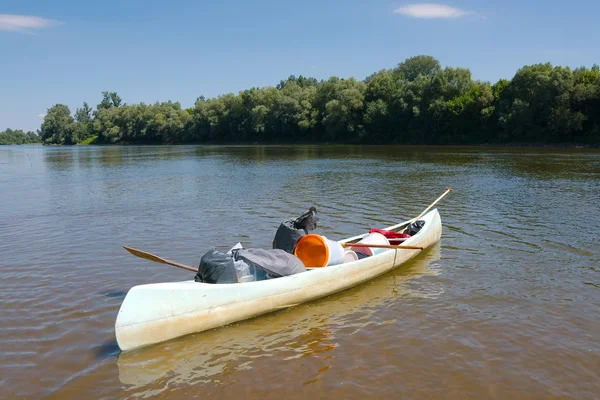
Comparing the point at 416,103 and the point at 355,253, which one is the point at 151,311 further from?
the point at 416,103

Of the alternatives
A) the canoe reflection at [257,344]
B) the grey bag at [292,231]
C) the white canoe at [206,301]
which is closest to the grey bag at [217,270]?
the white canoe at [206,301]

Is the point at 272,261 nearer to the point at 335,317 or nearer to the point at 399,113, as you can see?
the point at 335,317

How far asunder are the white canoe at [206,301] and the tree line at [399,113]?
54.3 metres

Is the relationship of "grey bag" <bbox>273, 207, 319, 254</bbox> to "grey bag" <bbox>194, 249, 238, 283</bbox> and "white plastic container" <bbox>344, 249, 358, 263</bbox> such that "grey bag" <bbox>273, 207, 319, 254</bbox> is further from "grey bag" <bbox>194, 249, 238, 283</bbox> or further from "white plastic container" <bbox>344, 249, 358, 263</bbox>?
"grey bag" <bbox>194, 249, 238, 283</bbox>

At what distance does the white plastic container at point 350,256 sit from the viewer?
897cm

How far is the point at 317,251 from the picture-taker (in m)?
8.39

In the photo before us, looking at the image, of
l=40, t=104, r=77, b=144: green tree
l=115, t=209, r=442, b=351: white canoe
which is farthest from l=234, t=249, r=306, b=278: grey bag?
l=40, t=104, r=77, b=144: green tree

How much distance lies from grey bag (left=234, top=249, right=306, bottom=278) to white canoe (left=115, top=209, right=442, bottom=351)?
0.48 ft

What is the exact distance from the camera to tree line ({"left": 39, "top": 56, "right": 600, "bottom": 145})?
5522 centimetres

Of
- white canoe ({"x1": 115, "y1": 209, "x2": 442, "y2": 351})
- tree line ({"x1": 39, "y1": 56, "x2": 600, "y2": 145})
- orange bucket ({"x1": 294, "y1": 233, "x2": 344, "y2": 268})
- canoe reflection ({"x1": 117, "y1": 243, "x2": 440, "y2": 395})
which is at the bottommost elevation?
canoe reflection ({"x1": 117, "y1": 243, "x2": 440, "y2": 395})

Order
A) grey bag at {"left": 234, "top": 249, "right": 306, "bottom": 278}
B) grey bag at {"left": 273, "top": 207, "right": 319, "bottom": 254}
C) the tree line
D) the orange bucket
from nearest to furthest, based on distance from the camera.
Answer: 1. grey bag at {"left": 234, "top": 249, "right": 306, "bottom": 278}
2. the orange bucket
3. grey bag at {"left": 273, "top": 207, "right": 319, "bottom": 254}
4. the tree line

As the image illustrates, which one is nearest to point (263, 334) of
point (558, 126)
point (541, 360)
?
point (541, 360)

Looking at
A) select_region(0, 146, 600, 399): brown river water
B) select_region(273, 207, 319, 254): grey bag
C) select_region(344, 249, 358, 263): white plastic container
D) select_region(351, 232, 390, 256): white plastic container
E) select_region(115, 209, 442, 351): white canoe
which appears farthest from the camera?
select_region(351, 232, 390, 256): white plastic container

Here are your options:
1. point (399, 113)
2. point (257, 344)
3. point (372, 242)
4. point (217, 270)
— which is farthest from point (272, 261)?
point (399, 113)
